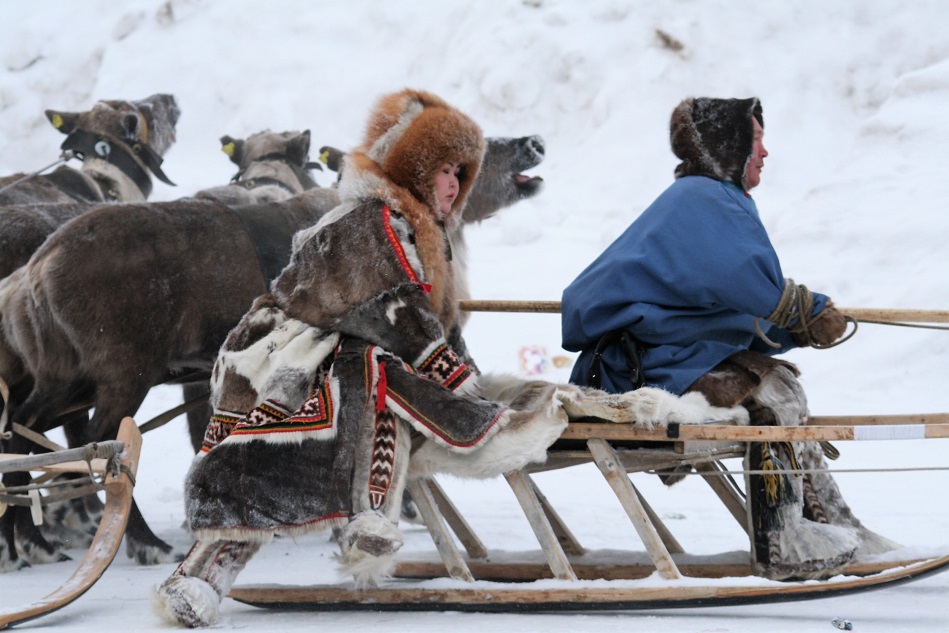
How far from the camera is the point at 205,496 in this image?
10.8ft

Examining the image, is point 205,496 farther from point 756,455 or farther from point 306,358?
point 756,455

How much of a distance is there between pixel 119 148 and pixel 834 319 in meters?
4.37

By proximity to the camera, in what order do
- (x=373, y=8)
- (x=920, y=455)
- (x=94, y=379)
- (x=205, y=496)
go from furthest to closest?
(x=373, y=8), (x=920, y=455), (x=94, y=379), (x=205, y=496)

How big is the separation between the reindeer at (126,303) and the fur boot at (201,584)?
1754 millimetres

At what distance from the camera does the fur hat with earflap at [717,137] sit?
391 centimetres

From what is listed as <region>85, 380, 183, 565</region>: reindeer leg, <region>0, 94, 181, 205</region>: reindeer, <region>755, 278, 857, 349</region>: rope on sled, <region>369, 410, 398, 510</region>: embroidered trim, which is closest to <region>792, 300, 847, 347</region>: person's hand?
<region>755, 278, 857, 349</region>: rope on sled

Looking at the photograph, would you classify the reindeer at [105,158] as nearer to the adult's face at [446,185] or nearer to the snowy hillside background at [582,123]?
the snowy hillside background at [582,123]

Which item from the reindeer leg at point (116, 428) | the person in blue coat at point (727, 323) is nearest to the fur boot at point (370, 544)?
the person in blue coat at point (727, 323)

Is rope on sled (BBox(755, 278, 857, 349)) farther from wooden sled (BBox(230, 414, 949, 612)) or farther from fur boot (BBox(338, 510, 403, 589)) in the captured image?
fur boot (BBox(338, 510, 403, 589))

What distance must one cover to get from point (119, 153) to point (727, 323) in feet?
13.4

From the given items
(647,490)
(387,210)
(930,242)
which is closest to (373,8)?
(930,242)

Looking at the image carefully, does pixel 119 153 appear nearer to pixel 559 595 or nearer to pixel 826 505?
pixel 559 595

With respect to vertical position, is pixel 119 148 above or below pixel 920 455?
above

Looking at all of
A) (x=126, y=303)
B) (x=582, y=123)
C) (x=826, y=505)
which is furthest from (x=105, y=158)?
(x=582, y=123)
